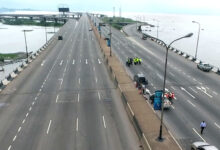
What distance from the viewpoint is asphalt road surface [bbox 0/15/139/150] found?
23047 millimetres

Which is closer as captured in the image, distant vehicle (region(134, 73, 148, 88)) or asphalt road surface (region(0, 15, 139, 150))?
asphalt road surface (region(0, 15, 139, 150))

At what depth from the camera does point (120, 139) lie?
77.0ft

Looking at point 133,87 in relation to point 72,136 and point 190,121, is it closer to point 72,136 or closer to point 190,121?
point 190,121

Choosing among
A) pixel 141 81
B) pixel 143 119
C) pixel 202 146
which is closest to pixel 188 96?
pixel 141 81

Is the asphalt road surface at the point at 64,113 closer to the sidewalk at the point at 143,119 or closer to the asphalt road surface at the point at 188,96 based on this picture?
the sidewalk at the point at 143,119

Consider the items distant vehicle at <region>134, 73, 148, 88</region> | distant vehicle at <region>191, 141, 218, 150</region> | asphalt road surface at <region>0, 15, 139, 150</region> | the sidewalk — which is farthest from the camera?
distant vehicle at <region>134, 73, 148, 88</region>

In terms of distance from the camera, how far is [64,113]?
96.6 ft

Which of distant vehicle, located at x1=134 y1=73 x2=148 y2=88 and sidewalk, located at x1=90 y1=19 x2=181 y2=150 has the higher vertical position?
distant vehicle, located at x1=134 y1=73 x2=148 y2=88

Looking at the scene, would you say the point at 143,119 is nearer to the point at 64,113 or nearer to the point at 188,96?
the point at 64,113

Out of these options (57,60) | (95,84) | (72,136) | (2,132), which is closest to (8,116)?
(2,132)

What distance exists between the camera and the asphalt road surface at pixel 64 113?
23.0m

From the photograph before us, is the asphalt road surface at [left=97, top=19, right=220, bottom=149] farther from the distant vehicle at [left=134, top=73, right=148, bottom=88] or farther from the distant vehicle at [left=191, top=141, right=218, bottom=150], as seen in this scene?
the distant vehicle at [left=191, top=141, right=218, bottom=150]

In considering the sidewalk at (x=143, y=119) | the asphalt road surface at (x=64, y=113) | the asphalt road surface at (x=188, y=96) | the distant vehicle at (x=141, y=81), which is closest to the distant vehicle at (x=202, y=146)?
the asphalt road surface at (x=188, y=96)

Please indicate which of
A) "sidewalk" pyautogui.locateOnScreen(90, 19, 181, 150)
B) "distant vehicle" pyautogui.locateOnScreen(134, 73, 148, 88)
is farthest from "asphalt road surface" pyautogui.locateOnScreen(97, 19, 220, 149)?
"sidewalk" pyautogui.locateOnScreen(90, 19, 181, 150)
